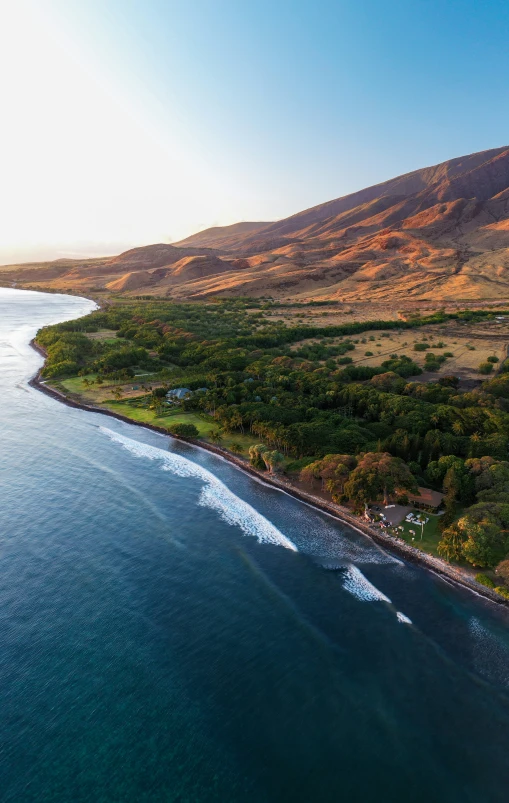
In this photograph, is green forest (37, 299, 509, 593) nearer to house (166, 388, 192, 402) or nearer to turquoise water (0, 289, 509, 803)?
house (166, 388, 192, 402)

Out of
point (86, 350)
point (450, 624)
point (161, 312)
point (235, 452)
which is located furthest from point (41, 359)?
Answer: point (450, 624)

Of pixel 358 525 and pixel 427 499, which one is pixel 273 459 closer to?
pixel 358 525

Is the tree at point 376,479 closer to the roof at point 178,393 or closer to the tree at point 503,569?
the tree at point 503,569

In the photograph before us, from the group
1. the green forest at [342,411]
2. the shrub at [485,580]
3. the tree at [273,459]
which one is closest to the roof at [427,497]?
the green forest at [342,411]

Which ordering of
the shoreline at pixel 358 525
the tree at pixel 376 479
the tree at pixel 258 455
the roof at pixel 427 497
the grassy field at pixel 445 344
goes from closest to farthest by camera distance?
1. the shoreline at pixel 358 525
2. the tree at pixel 376 479
3. the roof at pixel 427 497
4. the tree at pixel 258 455
5. the grassy field at pixel 445 344

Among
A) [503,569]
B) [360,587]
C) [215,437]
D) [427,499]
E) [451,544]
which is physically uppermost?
[503,569]

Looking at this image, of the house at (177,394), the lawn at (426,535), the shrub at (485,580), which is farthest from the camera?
the house at (177,394)

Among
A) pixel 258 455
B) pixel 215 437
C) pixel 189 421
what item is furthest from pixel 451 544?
pixel 189 421

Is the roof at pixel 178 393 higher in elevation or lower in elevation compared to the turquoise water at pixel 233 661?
higher
